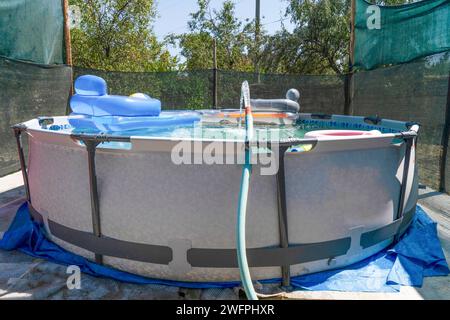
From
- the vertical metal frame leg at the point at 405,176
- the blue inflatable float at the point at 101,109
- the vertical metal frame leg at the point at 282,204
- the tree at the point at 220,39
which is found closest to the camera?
the vertical metal frame leg at the point at 282,204

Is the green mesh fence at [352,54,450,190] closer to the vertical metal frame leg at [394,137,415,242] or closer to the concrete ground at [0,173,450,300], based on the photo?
the vertical metal frame leg at [394,137,415,242]

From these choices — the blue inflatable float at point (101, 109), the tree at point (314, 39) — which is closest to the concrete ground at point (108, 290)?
the blue inflatable float at point (101, 109)

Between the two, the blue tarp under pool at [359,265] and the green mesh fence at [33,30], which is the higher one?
the green mesh fence at [33,30]

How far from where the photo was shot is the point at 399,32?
4.58 m

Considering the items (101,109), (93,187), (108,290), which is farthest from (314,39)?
(108,290)

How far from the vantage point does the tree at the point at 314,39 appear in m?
11.3

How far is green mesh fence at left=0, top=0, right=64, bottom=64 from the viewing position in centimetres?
438

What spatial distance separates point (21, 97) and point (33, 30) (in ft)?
3.81

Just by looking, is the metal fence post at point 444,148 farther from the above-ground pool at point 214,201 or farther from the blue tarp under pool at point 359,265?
the above-ground pool at point 214,201

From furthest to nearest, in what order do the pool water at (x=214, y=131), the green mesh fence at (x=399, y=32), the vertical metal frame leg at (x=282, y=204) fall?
the pool water at (x=214, y=131), the green mesh fence at (x=399, y=32), the vertical metal frame leg at (x=282, y=204)

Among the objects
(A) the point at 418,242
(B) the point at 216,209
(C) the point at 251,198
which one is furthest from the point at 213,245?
(A) the point at 418,242

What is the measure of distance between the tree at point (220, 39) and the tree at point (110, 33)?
14.6 ft
